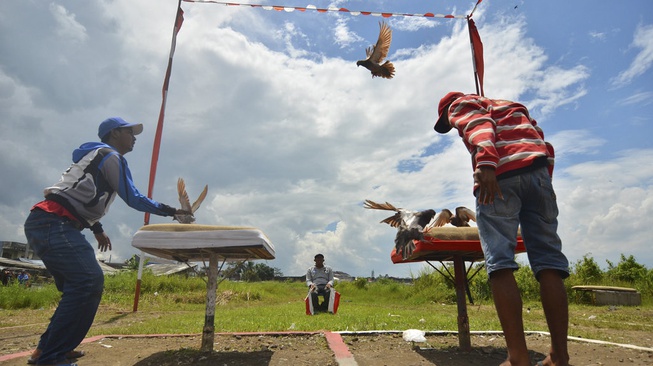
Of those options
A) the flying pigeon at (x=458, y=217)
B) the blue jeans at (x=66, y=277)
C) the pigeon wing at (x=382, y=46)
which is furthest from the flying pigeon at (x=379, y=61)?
the blue jeans at (x=66, y=277)

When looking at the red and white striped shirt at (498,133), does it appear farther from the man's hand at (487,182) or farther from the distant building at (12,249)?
the distant building at (12,249)

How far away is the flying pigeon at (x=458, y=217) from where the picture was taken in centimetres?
387

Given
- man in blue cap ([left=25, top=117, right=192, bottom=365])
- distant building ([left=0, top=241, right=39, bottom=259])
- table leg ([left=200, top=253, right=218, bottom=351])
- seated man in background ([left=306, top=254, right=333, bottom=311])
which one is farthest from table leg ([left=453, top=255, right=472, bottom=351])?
distant building ([left=0, top=241, right=39, bottom=259])

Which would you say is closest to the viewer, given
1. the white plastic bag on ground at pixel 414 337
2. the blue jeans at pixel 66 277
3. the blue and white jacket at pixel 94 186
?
the blue jeans at pixel 66 277

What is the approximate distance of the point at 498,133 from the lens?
2578mm

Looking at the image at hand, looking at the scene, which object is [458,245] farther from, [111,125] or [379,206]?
[111,125]

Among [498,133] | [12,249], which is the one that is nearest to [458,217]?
[498,133]

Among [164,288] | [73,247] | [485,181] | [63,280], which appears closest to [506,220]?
[485,181]

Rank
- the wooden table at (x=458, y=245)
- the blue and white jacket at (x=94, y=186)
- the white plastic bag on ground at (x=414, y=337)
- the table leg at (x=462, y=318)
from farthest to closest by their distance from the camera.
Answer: the white plastic bag on ground at (x=414, y=337) < the table leg at (x=462, y=318) < the wooden table at (x=458, y=245) < the blue and white jacket at (x=94, y=186)

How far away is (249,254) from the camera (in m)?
3.97

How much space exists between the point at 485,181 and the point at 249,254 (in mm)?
2425

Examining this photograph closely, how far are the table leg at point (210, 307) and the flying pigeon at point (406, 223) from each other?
146 cm

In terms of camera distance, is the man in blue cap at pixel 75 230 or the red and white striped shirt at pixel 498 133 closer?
the red and white striped shirt at pixel 498 133

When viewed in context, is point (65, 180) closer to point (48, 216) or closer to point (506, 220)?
point (48, 216)
